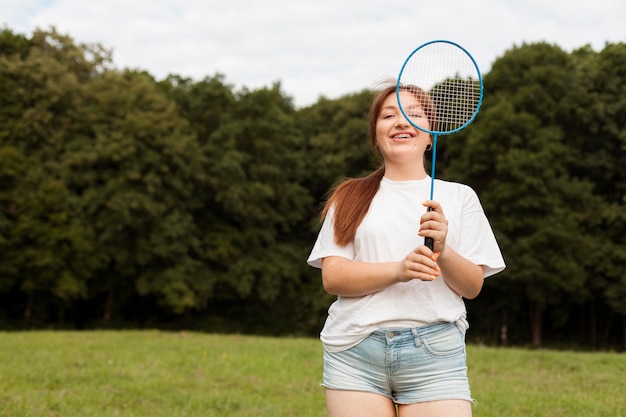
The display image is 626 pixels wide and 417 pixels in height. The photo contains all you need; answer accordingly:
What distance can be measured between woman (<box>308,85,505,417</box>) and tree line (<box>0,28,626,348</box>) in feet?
81.4

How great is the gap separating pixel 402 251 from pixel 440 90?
1152 millimetres

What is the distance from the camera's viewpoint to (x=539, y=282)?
1079 inches

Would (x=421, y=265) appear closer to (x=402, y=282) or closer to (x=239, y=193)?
(x=402, y=282)

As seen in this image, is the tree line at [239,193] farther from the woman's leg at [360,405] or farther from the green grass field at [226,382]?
the woman's leg at [360,405]

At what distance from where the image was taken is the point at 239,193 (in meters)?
31.9

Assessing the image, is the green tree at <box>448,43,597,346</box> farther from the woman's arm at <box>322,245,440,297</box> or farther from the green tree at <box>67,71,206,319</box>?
the woman's arm at <box>322,245,440,297</box>

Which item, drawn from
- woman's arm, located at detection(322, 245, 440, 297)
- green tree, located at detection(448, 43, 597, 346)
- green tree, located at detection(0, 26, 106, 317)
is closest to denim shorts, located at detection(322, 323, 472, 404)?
woman's arm, located at detection(322, 245, 440, 297)

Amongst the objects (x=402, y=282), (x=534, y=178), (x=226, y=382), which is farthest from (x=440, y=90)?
(x=534, y=178)

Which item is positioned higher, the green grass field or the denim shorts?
the denim shorts

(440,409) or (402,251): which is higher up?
(402,251)

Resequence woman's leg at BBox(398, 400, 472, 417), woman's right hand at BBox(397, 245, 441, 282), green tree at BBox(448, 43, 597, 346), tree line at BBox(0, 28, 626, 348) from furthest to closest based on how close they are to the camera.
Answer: tree line at BBox(0, 28, 626, 348) → green tree at BBox(448, 43, 597, 346) → woman's leg at BBox(398, 400, 472, 417) → woman's right hand at BBox(397, 245, 441, 282)

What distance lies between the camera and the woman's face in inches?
120

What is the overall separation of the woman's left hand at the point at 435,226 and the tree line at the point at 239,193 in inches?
988

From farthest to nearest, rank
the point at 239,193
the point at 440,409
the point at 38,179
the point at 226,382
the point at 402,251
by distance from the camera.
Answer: the point at 239,193 < the point at 38,179 < the point at 226,382 < the point at 402,251 < the point at 440,409
